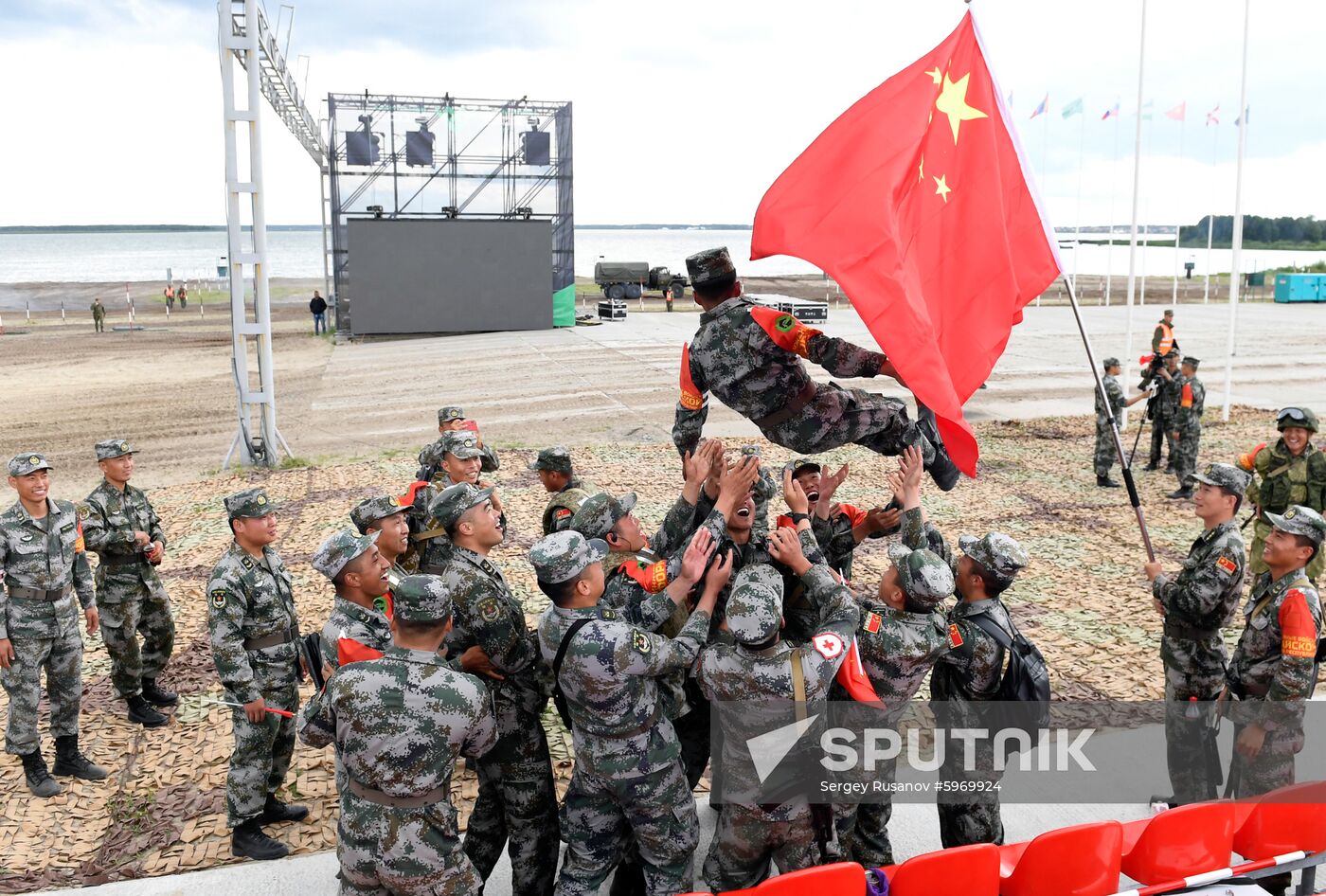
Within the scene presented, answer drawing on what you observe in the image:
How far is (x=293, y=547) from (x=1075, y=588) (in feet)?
27.3

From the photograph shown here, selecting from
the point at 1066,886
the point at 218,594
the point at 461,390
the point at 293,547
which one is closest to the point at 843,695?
the point at 1066,886

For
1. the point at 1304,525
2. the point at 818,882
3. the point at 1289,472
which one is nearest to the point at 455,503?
the point at 818,882

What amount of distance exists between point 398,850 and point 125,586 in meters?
4.52

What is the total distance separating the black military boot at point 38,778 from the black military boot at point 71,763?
143 millimetres

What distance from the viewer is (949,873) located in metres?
3.63

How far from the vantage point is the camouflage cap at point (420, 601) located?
12.3 feet

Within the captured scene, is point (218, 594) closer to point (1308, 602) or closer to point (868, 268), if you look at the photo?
point (868, 268)

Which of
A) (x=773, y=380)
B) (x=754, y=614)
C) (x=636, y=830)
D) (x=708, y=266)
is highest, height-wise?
(x=708, y=266)

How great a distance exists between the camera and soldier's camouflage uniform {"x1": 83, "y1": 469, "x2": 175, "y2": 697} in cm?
704

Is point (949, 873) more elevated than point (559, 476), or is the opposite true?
point (559, 476)

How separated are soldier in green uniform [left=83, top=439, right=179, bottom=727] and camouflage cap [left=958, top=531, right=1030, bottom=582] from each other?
5619 mm

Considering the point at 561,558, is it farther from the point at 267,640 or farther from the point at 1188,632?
the point at 1188,632

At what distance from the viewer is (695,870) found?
5125 mm

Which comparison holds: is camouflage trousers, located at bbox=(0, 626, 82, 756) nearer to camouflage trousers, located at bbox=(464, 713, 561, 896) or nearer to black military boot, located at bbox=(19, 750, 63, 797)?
black military boot, located at bbox=(19, 750, 63, 797)
